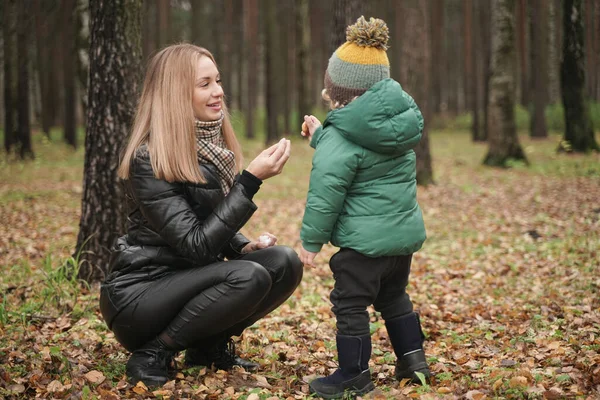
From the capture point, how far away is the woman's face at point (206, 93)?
3.34 meters

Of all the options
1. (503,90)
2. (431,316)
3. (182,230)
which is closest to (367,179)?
(182,230)

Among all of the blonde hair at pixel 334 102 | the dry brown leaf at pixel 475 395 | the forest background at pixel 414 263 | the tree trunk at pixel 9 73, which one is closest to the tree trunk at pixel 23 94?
the forest background at pixel 414 263

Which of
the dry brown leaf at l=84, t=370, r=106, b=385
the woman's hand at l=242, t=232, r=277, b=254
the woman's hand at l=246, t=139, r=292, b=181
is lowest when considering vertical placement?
the dry brown leaf at l=84, t=370, r=106, b=385

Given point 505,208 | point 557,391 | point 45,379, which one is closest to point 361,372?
point 557,391

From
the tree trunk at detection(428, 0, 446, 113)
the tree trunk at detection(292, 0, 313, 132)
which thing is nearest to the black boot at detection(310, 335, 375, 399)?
the tree trunk at detection(292, 0, 313, 132)

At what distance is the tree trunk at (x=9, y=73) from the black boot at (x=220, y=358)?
1173 cm

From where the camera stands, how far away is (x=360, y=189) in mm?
3055

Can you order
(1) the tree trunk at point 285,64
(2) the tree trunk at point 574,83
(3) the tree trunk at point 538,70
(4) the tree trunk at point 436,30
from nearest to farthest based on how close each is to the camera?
(2) the tree trunk at point 574,83, (3) the tree trunk at point 538,70, (1) the tree trunk at point 285,64, (4) the tree trunk at point 436,30

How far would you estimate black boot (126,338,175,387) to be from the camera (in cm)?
321

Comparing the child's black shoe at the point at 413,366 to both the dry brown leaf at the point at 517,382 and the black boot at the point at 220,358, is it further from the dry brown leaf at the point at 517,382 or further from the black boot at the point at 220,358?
the black boot at the point at 220,358

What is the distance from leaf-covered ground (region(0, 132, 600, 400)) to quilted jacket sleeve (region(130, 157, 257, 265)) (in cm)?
79

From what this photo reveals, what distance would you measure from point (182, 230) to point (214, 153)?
489 millimetres

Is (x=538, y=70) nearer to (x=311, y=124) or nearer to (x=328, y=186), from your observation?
(x=311, y=124)

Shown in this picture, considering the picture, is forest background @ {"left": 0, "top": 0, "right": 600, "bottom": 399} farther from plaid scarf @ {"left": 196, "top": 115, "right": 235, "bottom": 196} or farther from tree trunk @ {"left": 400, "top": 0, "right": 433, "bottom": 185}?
plaid scarf @ {"left": 196, "top": 115, "right": 235, "bottom": 196}
